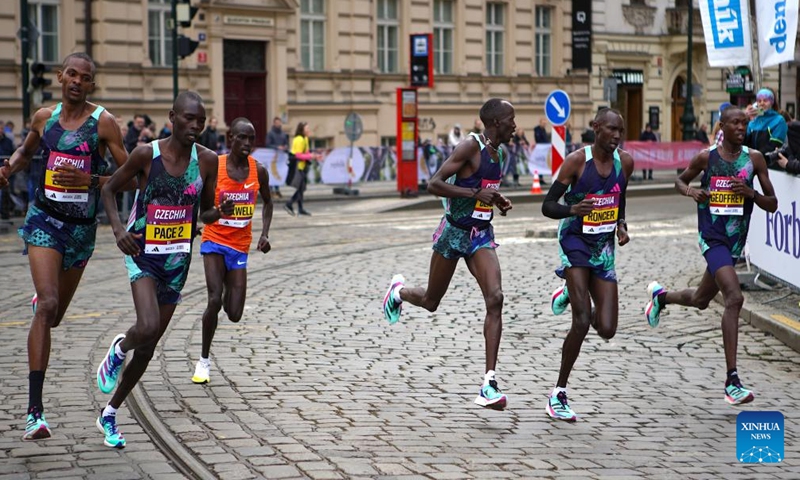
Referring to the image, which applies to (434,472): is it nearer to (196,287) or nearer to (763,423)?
(763,423)

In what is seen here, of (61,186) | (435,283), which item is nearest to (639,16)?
(435,283)

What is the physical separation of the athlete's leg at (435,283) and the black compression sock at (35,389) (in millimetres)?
2683

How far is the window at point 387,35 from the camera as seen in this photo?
39250mm

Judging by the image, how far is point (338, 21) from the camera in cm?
3759

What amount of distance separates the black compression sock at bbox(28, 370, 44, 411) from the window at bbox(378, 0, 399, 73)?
32744 mm

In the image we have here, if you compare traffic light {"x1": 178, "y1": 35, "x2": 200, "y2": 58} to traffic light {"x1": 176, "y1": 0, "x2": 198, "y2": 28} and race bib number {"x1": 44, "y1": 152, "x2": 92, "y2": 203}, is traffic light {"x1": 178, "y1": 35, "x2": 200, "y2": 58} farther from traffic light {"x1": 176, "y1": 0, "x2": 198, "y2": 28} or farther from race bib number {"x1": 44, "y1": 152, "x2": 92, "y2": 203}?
race bib number {"x1": 44, "y1": 152, "x2": 92, "y2": 203}

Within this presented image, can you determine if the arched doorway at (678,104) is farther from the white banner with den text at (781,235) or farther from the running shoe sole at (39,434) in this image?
the running shoe sole at (39,434)

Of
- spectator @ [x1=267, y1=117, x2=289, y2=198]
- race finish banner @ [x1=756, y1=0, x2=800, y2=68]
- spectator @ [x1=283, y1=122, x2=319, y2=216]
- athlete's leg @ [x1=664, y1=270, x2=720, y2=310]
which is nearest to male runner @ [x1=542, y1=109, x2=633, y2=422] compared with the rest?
athlete's leg @ [x1=664, y1=270, x2=720, y2=310]

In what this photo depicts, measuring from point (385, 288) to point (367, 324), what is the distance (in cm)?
247

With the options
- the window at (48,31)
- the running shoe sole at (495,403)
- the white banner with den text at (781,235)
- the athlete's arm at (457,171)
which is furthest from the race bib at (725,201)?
the window at (48,31)

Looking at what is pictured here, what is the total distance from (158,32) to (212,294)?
25795 millimetres

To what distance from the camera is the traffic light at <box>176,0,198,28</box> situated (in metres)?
27.4

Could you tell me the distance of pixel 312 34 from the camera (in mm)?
37375

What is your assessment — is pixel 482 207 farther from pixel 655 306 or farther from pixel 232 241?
pixel 655 306
